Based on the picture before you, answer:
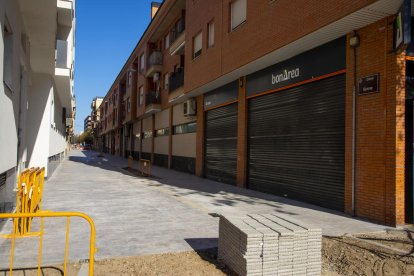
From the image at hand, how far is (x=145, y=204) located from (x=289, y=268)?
21.2ft

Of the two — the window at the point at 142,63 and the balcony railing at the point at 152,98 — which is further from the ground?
the window at the point at 142,63

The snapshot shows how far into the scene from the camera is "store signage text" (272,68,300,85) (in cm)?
1146

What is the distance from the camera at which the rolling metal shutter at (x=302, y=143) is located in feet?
31.9

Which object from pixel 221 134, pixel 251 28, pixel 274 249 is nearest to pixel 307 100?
pixel 251 28

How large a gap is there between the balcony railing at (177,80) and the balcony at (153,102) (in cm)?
451

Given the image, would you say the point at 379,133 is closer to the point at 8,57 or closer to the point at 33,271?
the point at 33,271

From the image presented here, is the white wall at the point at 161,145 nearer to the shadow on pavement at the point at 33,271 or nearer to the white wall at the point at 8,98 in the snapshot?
the white wall at the point at 8,98

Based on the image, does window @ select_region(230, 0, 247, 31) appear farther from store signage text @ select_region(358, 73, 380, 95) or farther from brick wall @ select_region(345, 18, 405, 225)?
store signage text @ select_region(358, 73, 380, 95)

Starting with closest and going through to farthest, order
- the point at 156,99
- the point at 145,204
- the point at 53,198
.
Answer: the point at 145,204, the point at 53,198, the point at 156,99

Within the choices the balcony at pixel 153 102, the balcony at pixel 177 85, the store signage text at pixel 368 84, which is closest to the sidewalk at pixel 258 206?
the store signage text at pixel 368 84

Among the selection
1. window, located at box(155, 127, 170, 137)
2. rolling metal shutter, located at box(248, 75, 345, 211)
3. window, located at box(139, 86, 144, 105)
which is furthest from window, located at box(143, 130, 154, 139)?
rolling metal shutter, located at box(248, 75, 345, 211)

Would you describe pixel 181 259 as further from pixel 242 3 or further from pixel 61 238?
pixel 242 3

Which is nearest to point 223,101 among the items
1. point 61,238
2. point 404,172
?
point 404,172

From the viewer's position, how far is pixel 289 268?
15.0 ft
